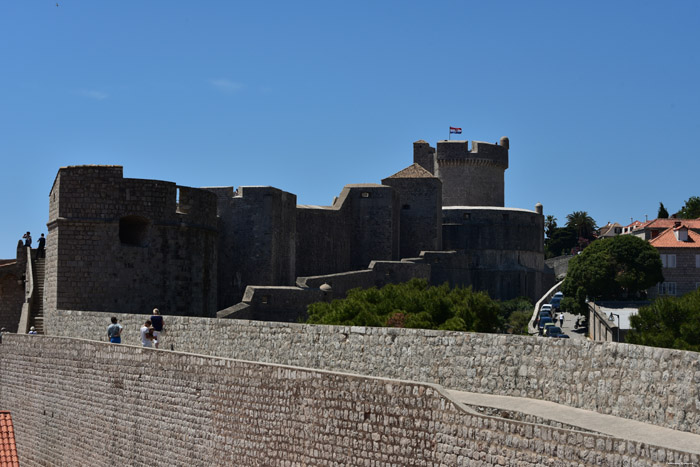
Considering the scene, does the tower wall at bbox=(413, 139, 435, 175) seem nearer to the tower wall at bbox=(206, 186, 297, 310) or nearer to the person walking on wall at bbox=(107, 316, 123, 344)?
the tower wall at bbox=(206, 186, 297, 310)

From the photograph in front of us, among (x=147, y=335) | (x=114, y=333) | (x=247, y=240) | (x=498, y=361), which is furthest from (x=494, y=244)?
(x=498, y=361)

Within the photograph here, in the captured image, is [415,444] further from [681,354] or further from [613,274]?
[613,274]

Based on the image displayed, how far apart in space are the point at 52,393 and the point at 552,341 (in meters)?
10.6

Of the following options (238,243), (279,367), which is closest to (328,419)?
(279,367)

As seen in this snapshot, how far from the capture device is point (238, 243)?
31.9 m

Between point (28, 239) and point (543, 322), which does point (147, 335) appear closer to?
point (28, 239)

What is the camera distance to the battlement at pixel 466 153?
50812 millimetres

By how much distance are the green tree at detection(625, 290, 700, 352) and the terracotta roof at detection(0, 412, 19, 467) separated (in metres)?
15.7

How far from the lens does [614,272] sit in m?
46.9

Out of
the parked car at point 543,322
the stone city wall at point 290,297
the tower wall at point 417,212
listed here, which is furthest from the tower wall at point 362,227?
the parked car at point 543,322

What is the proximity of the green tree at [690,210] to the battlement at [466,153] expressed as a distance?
29.7m

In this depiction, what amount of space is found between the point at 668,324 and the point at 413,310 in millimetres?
7261

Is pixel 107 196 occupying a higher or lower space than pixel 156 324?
higher

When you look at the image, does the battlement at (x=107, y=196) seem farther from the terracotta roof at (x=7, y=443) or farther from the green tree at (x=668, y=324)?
the green tree at (x=668, y=324)
